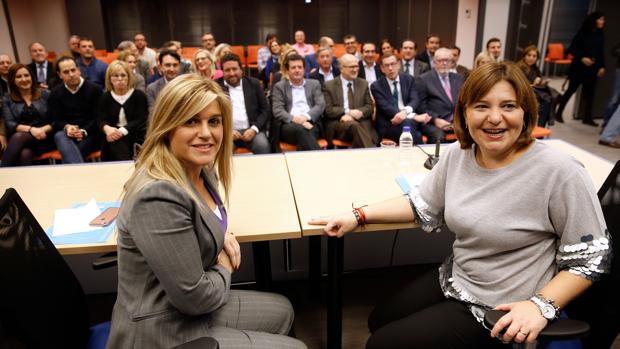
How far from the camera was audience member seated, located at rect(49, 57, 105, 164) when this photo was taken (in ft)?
12.6

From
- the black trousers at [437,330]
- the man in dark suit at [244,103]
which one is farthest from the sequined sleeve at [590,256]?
the man in dark suit at [244,103]

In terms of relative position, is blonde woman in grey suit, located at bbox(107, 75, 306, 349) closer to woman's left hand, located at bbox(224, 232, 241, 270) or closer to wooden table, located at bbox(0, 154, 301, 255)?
woman's left hand, located at bbox(224, 232, 241, 270)

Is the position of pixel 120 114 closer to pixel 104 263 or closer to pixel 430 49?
pixel 104 263

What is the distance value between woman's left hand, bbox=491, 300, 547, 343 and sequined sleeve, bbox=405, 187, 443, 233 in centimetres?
49

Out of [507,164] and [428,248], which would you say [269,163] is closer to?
[428,248]

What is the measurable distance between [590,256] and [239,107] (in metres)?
3.33

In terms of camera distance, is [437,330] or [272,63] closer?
[437,330]

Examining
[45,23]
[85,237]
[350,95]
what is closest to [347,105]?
[350,95]

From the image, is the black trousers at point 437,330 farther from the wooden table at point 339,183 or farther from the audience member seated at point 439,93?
the audience member seated at point 439,93

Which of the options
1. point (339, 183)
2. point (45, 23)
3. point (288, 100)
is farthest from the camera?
point (45, 23)

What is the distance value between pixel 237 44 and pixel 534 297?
11.6 meters

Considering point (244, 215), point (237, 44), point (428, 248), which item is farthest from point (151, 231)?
point (237, 44)

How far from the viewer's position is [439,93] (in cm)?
420

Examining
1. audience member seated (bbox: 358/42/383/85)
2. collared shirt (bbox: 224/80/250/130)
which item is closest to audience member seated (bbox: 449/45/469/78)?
audience member seated (bbox: 358/42/383/85)
